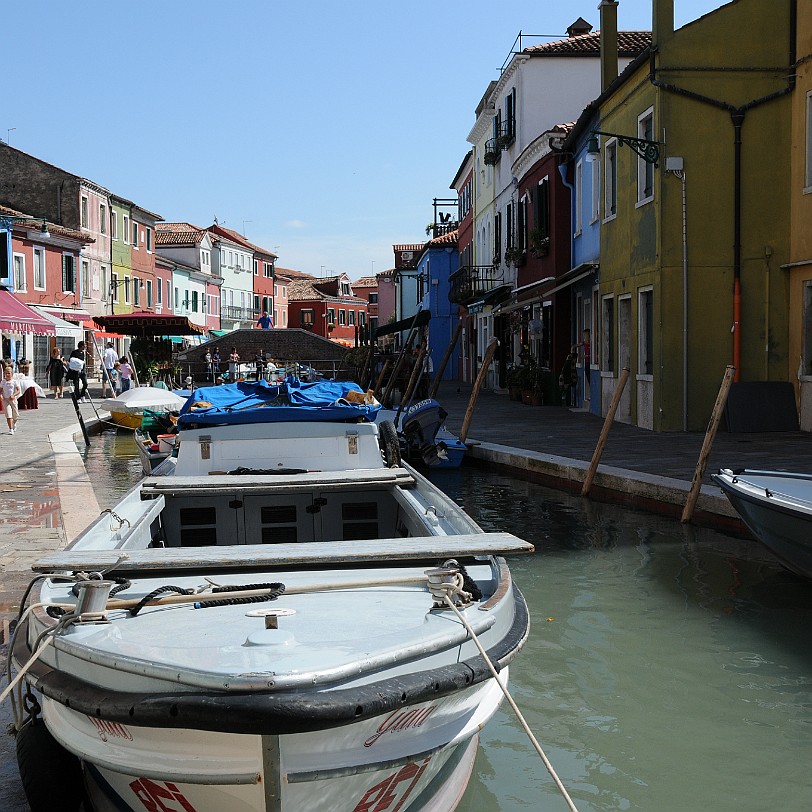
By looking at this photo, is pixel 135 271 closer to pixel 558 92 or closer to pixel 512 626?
pixel 558 92

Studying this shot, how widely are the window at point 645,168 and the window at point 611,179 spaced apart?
1.88m

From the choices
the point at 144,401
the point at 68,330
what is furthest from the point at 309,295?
the point at 144,401

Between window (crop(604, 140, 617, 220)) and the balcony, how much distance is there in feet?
37.9

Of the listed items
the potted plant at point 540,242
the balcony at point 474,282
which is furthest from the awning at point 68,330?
the potted plant at point 540,242

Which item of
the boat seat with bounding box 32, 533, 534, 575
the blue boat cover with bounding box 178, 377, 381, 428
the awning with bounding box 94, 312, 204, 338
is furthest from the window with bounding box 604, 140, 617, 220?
the boat seat with bounding box 32, 533, 534, 575

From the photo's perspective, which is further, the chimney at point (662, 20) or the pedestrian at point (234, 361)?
the pedestrian at point (234, 361)

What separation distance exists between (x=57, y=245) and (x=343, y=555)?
122ft

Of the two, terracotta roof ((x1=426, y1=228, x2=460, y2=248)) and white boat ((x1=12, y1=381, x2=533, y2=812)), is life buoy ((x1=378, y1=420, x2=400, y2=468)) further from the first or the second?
terracotta roof ((x1=426, y1=228, x2=460, y2=248))

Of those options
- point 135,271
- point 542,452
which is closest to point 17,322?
point 542,452

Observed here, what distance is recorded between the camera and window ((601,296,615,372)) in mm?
19125

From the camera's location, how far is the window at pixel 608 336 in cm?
1912

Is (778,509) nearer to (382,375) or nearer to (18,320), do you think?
(18,320)

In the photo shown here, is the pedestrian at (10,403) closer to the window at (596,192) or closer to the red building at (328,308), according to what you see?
the window at (596,192)

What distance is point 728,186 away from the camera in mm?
15906
